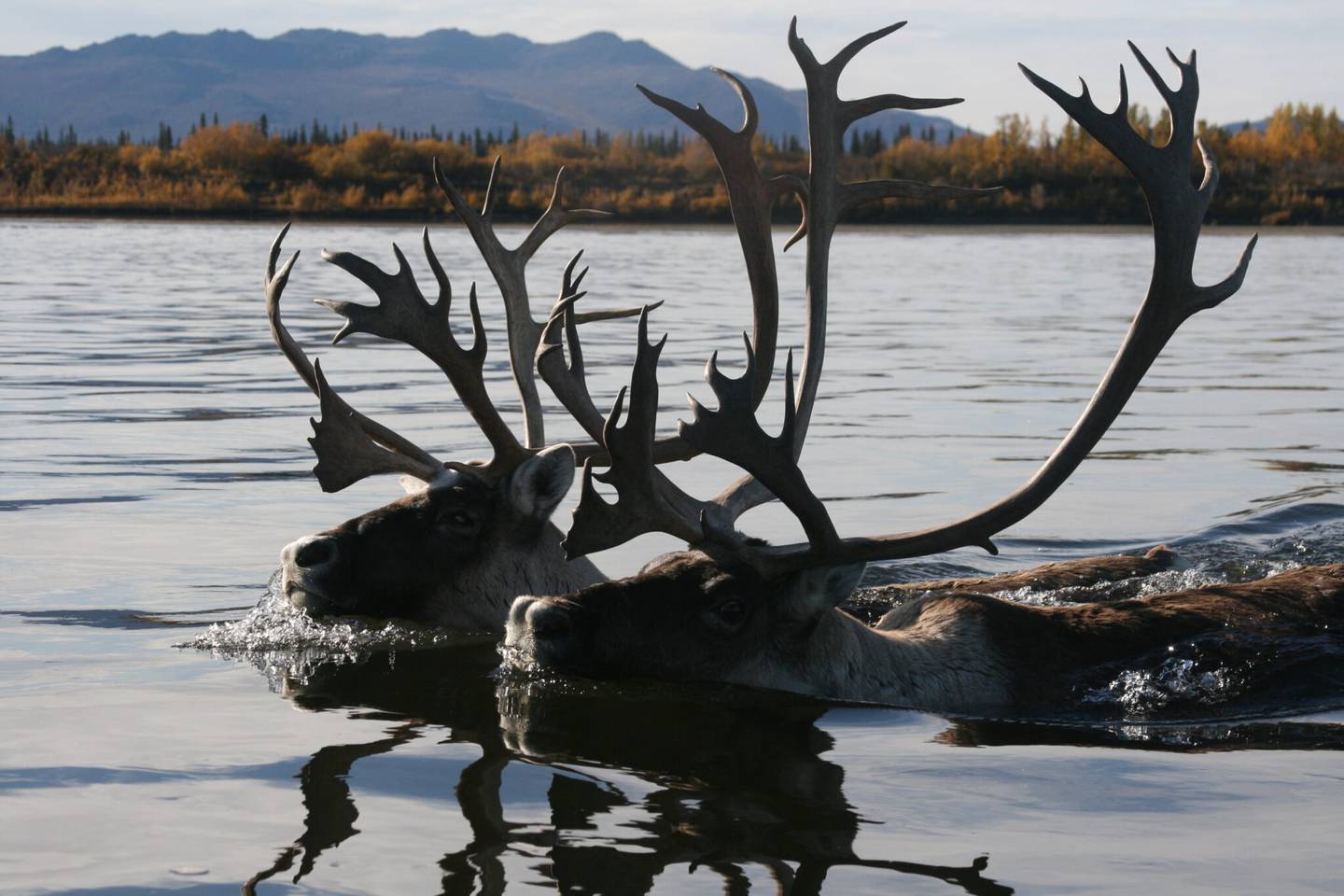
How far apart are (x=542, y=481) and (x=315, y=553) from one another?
818 millimetres

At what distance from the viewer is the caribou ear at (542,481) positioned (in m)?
6.41

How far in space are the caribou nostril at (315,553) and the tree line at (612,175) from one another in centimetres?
5311

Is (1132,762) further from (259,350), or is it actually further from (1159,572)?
(259,350)

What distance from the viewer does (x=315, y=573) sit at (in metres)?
6.15

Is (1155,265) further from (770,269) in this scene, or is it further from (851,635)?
(770,269)

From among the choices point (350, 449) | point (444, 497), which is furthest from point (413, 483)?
point (444, 497)

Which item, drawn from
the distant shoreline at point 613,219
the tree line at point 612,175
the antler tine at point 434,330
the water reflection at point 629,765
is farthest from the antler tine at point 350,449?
the tree line at point 612,175

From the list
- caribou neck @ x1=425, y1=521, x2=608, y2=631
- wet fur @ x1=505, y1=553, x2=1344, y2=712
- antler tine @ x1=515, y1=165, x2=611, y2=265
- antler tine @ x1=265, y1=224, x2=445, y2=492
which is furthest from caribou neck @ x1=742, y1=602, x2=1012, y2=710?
antler tine @ x1=515, y1=165, x2=611, y2=265

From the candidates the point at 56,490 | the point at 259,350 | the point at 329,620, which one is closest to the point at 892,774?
the point at 329,620

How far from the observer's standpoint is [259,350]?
18016 millimetres

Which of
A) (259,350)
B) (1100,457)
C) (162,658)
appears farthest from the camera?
(259,350)

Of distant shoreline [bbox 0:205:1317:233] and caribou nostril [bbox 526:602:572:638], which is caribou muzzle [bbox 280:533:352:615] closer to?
caribou nostril [bbox 526:602:572:638]

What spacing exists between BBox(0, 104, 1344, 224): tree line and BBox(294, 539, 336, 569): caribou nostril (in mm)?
53109

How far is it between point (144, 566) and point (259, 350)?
34.1ft
